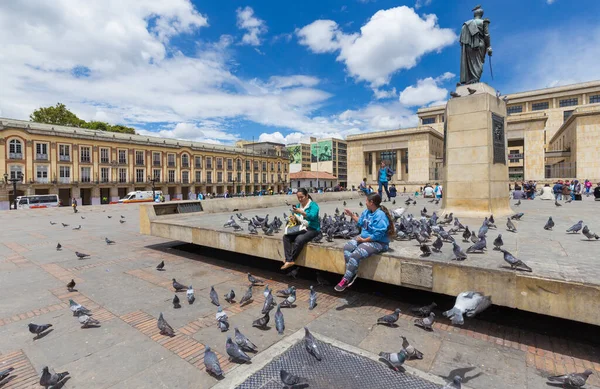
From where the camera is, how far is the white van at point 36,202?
3503cm

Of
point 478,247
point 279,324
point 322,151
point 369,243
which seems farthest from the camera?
point 322,151

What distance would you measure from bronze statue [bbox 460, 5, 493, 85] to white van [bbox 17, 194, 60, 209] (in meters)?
42.8

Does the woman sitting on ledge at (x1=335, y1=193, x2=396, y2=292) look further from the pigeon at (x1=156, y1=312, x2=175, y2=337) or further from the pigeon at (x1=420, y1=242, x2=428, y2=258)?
the pigeon at (x1=156, y1=312, x2=175, y2=337)

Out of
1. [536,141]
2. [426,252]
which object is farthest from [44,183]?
[536,141]

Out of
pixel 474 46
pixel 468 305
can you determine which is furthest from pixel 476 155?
pixel 468 305

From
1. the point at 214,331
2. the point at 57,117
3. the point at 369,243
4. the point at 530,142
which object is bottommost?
the point at 214,331

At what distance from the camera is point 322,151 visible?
124 m

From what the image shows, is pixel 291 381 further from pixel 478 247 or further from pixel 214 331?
pixel 478 247

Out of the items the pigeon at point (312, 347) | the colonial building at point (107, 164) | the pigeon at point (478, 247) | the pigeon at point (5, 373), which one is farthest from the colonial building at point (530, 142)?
the pigeon at point (5, 373)

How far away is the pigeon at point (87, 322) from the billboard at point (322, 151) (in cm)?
11746

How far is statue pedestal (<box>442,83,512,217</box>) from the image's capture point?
29.5 feet

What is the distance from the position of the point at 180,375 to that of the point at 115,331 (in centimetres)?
158

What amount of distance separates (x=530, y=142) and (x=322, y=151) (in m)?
83.8

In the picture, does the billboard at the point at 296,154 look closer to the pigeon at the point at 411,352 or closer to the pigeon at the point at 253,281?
the pigeon at the point at 253,281
